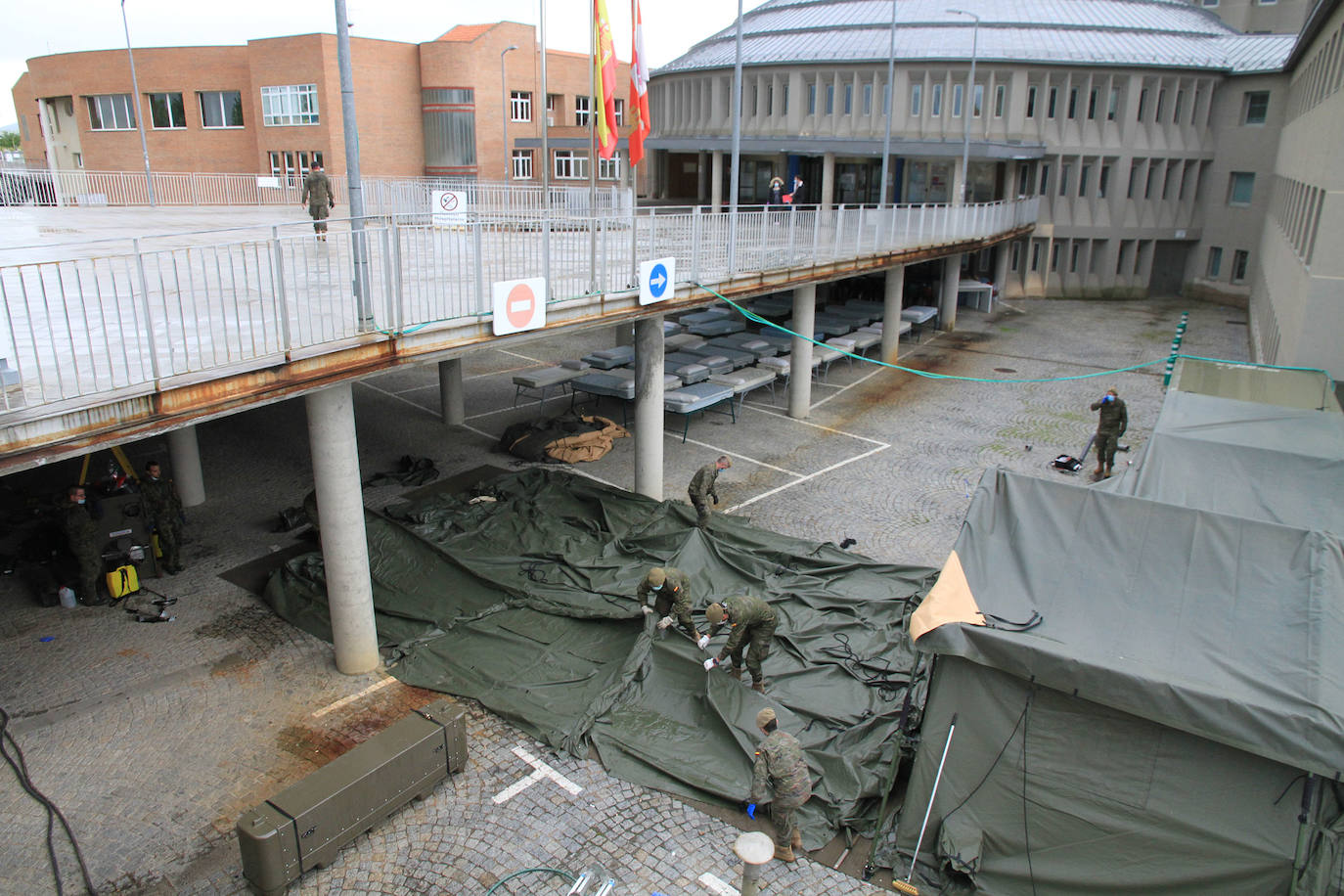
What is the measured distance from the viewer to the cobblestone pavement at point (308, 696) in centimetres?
748

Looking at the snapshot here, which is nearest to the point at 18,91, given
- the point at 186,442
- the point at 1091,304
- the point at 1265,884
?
the point at 186,442

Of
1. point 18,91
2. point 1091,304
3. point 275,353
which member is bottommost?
point 1091,304

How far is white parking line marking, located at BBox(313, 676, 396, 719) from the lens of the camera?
9.51 meters

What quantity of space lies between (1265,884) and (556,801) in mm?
5531

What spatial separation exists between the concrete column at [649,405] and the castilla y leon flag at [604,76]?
290 cm

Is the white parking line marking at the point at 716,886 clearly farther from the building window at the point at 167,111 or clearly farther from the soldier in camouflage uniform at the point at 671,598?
the building window at the point at 167,111

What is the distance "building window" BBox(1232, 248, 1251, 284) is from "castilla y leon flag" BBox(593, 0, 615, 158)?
125 ft

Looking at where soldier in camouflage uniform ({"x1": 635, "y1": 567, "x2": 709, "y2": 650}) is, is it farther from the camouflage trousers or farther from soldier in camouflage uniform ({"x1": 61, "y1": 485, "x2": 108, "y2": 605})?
soldier in camouflage uniform ({"x1": 61, "y1": 485, "x2": 108, "y2": 605})

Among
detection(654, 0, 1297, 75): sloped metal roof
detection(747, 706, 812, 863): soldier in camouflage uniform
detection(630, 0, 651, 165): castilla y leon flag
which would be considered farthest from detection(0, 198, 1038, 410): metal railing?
detection(654, 0, 1297, 75): sloped metal roof

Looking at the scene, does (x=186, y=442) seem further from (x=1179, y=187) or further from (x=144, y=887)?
(x=1179, y=187)

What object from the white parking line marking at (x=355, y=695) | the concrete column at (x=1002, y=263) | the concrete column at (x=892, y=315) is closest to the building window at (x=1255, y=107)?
the concrete column at (x=1002, y=263)

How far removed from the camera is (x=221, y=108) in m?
49.4

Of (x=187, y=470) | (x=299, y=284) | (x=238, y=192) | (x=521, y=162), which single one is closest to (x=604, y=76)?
(x=299, y=284)

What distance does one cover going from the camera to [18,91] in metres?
60.6
